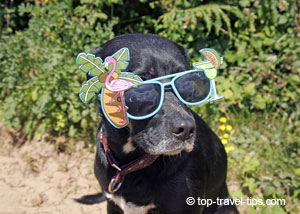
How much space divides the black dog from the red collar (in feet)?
0.11

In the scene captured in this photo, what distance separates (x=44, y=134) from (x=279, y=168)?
2684 millimetres

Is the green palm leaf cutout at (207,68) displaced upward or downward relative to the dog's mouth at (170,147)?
upward

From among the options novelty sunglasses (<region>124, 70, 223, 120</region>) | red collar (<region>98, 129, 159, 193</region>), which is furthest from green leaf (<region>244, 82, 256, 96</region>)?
red collar (<region>98, 129, 159, 193</region>)

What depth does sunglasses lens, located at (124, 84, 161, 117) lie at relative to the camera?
1.85m

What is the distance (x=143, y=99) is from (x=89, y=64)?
0.36 metres

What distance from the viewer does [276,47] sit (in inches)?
159

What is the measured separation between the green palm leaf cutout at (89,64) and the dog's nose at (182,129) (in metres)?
0.50

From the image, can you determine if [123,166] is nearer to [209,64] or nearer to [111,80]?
[111,80]

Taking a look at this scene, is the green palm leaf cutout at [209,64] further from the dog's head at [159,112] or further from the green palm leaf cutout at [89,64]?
the green palm leaf cutout at [89,64]

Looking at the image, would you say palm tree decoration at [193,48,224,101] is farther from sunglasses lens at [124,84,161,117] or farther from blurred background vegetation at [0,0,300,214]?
blurred background vegetation at [0,0,300,214]

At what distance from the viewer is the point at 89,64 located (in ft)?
5.90

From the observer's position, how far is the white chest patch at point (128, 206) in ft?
6.91

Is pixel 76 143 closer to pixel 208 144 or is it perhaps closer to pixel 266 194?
pixel 208 144

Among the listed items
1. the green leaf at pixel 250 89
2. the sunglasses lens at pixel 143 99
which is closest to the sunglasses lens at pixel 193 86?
the sunglasses lens at pixel 143 99
